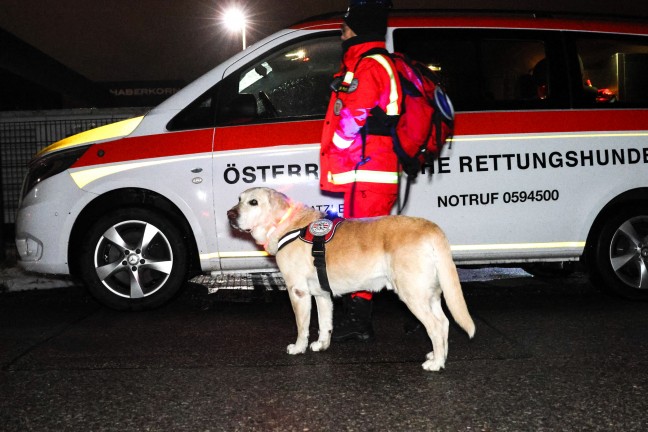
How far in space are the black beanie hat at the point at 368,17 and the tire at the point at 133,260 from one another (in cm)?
200

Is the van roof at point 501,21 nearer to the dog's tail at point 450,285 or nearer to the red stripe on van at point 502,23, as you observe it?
the red stripe on van at point 502,23

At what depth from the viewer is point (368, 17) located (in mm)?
3932

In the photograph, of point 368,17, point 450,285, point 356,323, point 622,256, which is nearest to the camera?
point 450,285

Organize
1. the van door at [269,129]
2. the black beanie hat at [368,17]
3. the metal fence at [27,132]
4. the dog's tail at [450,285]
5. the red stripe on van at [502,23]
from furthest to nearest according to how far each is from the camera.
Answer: the metal fence at [27,132] → the red stripe on van at [502,23] → the van door at [269,129] → the black beanie hat at [368,17] → the dog's tail at [450,285]

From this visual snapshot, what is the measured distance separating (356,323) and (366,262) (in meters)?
0.61

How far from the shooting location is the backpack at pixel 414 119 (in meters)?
3.86

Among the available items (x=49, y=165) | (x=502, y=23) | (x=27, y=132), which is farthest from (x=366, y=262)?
(x=27, y=132)

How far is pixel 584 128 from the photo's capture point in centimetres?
505

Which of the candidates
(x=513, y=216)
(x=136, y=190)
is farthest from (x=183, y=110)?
(x=513, y=216)

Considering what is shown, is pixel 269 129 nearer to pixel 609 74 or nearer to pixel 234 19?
pixel 609 74

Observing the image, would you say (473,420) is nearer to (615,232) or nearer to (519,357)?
(519,357)

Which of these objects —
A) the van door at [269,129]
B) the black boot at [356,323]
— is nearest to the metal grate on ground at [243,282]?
the van door at [269,129]

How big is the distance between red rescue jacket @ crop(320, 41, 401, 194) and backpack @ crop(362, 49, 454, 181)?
5 cm

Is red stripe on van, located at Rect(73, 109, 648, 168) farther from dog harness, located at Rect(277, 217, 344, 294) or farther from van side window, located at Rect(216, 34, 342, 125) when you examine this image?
dog harness, located at Rect(277, 217, 344, 294)
